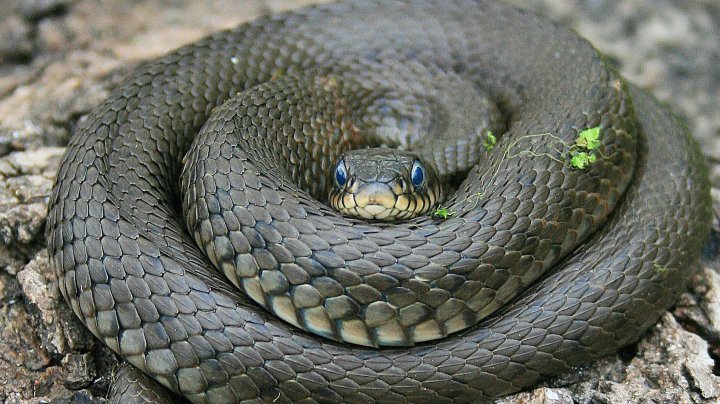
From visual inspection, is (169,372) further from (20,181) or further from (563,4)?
(563,4)

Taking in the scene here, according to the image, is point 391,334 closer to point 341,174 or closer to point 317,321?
point 317,321

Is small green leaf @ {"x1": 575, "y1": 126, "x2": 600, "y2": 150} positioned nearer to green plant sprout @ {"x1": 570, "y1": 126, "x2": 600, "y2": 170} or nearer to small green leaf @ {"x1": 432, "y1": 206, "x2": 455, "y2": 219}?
green plant sprout @ {"x1": 570, "y1": 126, "x2": 600, "y2": 170}

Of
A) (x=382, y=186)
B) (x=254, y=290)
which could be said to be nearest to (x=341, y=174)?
(x=382, y=186)

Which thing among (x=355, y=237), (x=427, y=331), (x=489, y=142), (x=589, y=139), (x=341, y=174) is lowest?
(x=427, y=331)

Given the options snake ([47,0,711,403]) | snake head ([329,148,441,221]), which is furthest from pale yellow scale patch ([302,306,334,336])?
snake head ([329,148,441,221])

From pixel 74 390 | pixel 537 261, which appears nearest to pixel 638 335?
pixel 537 261

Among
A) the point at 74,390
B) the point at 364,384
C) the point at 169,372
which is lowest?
the point at 74,390

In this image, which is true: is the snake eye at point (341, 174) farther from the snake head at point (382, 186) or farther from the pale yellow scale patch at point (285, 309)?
the pale yellow scale patch at point (285, 309)
